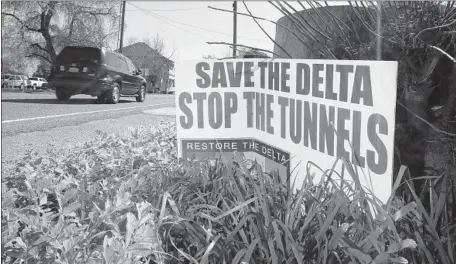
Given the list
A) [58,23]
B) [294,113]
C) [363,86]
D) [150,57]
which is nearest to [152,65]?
[150,57]

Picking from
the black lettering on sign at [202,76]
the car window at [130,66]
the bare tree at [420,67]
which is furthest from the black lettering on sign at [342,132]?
the car window at [130,66]

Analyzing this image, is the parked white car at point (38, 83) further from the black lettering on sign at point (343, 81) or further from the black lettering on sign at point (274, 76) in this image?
the black lettering on sign at point (343, 81)

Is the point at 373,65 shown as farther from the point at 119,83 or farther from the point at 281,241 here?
the point at 119,83

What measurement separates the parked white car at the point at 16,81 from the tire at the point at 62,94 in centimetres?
12

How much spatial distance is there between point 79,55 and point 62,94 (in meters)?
0.17

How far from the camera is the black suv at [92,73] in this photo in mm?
1731

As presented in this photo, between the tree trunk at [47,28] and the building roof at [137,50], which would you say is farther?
the building roof at [137,50]

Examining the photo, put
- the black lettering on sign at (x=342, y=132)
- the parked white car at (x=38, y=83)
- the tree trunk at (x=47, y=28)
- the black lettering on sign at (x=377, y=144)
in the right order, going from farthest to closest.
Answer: the parked white car at (x=38, y=83), the tree trunk at (x=47, y=28), the black lettering on sign at (x=342, y=132), the black lettering on sign at (x=377, y=144)

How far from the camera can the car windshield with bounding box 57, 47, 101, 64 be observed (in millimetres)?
1729

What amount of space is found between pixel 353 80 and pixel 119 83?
39.9 inches

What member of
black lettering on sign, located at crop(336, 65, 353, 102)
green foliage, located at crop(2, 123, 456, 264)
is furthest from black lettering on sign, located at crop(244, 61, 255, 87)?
black lettering on sign, located at crop(336, 65, 353, 102)

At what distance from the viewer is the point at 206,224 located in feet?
4.85

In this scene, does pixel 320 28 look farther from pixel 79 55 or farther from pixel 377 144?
pixel 79 55

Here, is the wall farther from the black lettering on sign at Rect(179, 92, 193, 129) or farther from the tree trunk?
the tree trunk
